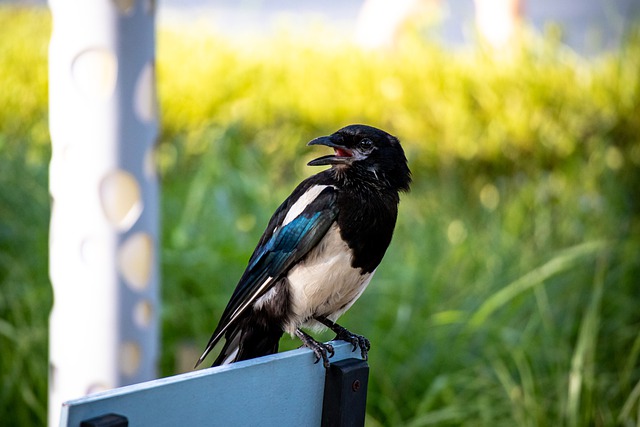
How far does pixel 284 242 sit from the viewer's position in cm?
161

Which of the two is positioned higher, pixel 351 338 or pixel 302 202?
pixel 302 202

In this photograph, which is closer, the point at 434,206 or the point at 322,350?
the point at 322,350

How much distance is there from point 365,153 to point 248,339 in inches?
16.3

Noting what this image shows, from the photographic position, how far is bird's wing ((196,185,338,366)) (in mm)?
1579

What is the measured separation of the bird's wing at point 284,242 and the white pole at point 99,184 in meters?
0.38

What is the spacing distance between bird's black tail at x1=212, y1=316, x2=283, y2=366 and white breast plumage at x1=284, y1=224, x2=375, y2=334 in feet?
0.17

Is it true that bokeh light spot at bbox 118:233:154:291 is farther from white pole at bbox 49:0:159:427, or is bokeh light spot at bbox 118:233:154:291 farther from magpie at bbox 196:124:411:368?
magpie at bbox 196:124:411:368

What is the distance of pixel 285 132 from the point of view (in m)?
4.73

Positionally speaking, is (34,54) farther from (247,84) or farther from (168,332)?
(168,332)

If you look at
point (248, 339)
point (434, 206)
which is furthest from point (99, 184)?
point (434, 206)

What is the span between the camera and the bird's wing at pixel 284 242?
5.18 ft

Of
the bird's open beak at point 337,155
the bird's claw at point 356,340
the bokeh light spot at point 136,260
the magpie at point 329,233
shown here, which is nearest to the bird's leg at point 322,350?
the magpie at point 329,233

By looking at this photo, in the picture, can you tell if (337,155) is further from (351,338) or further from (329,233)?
(351,338)

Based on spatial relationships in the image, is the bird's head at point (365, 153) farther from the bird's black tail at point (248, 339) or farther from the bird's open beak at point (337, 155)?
the bird's black tail at point (248, 339)
